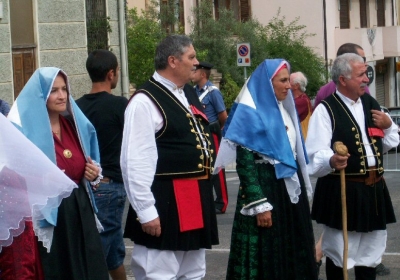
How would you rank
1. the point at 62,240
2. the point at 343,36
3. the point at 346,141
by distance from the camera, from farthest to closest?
the point at 343,36 → the point at 346,141 → the point at 62,240

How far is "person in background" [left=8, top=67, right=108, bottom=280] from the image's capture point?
18.3 feet

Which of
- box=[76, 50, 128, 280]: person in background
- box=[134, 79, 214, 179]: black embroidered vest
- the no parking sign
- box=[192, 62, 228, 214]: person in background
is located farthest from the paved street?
the no parking sign

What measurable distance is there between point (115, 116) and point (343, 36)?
30.9m

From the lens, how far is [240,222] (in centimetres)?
648

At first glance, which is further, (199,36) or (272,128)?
(199,36)

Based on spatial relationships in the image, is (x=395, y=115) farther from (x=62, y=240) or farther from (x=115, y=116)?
(x=62, y=240)

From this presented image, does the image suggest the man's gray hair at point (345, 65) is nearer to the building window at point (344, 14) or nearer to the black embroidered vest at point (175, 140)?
the black embroidered vest at point (175, 140)

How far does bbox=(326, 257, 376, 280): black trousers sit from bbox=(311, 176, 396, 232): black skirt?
12.9 inches

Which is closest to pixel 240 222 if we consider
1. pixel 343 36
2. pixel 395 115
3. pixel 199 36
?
pixel 395 115

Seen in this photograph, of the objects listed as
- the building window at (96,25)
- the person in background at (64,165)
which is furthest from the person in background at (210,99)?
the building window at (96,25)

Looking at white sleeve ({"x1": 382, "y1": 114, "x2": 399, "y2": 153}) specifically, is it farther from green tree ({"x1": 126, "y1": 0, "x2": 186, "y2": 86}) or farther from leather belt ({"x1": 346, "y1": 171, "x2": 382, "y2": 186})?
green tree ({"x1": 126, "y1": 0, "x2": 186, "y2": 86})

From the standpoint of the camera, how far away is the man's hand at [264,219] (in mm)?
6266

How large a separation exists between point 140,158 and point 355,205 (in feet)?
6.45

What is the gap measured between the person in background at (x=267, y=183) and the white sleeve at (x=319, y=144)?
440 millimetres
